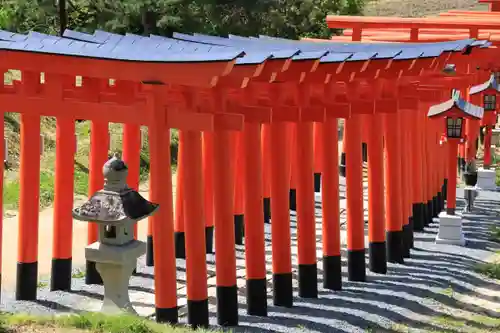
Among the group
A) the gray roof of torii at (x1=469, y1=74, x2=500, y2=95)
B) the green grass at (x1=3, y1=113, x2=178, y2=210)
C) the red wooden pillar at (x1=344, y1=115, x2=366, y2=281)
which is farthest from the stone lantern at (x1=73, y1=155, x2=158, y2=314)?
the gray roof of torii at (x1=469, y1=74, x2=500, y2=95)

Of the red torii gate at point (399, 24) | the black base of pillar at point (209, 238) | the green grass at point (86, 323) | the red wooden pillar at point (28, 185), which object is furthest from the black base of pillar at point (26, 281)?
the red torii gate at point (399, 24)

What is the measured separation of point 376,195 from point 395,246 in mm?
1587

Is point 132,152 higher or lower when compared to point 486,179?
higher

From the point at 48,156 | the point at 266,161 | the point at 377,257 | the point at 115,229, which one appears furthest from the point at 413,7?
the point at 115,229

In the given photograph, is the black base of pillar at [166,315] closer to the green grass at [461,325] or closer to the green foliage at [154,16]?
the green grass at [461,325]

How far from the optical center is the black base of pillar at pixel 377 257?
17.2 metres

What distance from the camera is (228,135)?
43.8 ft

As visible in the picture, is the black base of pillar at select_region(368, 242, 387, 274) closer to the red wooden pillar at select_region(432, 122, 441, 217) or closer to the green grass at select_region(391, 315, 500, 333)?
the green grass at select_region(391, 315, 500, 333)

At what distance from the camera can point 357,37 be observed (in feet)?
78.2

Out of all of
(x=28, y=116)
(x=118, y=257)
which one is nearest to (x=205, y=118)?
(x=118, y=257)

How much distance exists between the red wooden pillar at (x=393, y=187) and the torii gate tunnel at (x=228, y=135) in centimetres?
3

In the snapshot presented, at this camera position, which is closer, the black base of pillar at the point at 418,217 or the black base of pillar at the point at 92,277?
the black base of pillar at the point at 92,277

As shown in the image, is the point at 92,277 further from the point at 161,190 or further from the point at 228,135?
the point at 228,135

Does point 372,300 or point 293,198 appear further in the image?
point 293,198
